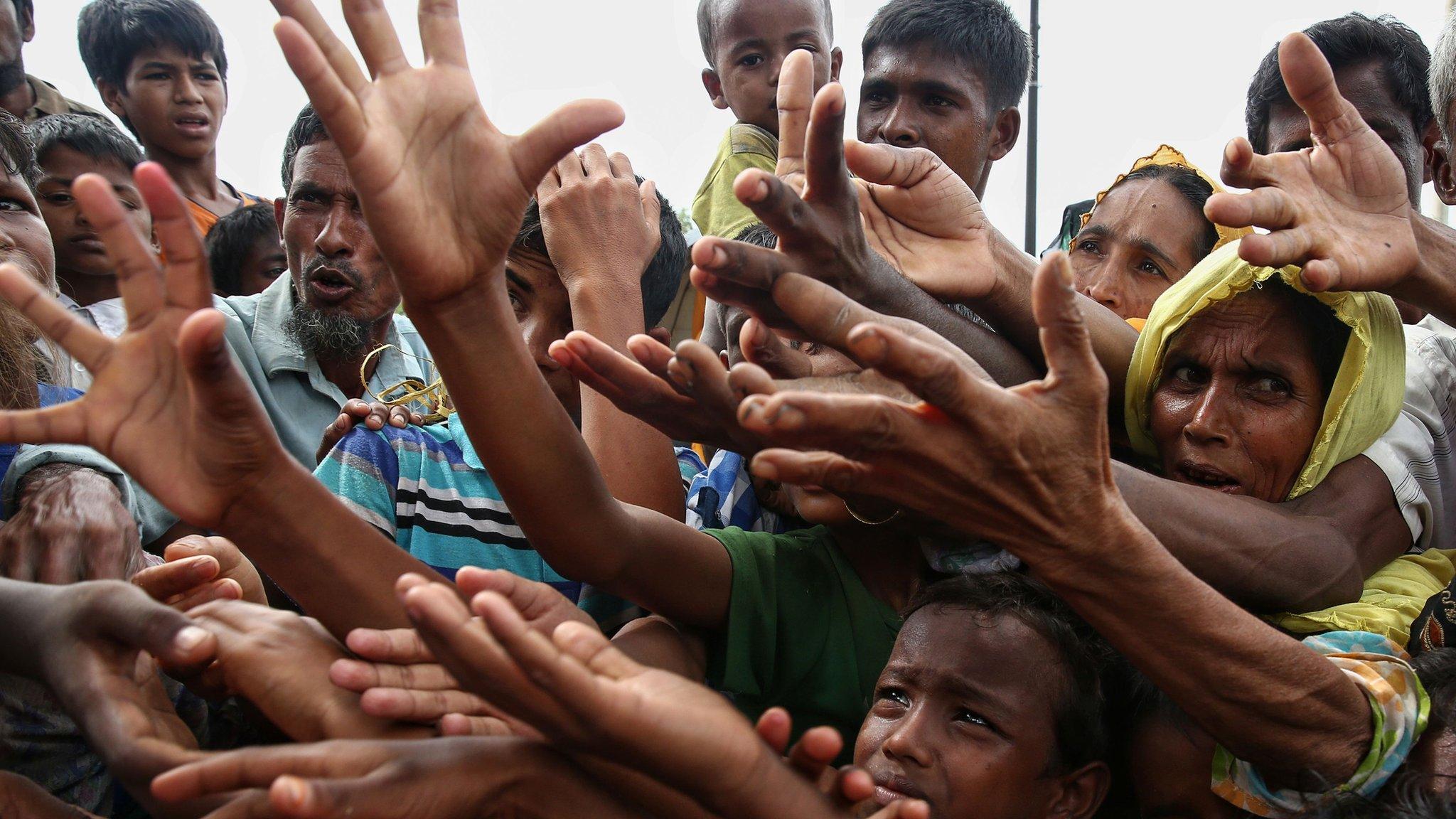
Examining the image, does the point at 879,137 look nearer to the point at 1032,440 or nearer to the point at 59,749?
the point at 1032,440

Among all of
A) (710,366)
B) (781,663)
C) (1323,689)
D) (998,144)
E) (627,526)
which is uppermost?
(998,144)

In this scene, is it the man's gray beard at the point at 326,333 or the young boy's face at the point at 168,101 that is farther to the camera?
the young boy's face at the point at 168,101

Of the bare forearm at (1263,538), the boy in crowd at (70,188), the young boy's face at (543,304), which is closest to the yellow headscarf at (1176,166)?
the bare forearm at (1263,538)

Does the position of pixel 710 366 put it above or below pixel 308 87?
below

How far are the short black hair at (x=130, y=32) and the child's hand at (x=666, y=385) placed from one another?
373 cm

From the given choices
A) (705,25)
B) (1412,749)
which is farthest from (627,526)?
(705,25)

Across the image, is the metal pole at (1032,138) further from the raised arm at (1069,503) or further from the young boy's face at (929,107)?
the raised arm at (1069,503)

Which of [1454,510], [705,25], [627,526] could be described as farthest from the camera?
[705,25]

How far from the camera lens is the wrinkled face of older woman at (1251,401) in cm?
229

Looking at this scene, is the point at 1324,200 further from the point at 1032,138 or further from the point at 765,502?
the point at 1032,138

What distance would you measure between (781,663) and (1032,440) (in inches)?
39.9

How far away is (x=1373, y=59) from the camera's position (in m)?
3.34

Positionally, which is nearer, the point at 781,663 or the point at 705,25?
the point at 781,663

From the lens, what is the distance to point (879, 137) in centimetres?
378
